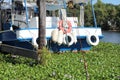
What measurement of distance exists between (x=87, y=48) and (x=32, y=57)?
246 inches

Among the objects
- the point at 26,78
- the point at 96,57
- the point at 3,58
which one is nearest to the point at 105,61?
the point at 96,57

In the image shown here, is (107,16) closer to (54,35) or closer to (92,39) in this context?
(92,39)

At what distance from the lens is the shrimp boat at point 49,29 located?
17.8 meters

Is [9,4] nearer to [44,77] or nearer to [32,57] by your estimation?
[32,57]

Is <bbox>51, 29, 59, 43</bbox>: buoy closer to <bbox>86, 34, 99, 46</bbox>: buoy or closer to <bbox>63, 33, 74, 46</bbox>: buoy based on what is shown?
<bbox>63, 33, 74, 46</bbox>: buoy

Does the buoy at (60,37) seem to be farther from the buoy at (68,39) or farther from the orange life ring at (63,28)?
the buoy at (68,39)

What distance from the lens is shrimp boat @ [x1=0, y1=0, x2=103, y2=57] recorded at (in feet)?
58.5

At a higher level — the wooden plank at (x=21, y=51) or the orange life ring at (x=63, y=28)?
the orange life ring at (x=63, y=28)

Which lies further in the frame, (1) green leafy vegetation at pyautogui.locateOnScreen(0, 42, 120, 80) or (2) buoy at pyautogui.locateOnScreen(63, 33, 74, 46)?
(2) buoy at pyautogui.locateOnScreen(63, 33, 74, 46)

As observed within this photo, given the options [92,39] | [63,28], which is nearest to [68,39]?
[63,28]

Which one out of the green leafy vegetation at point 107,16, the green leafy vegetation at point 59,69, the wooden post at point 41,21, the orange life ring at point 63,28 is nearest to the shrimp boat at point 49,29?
the orange life ring at point 63,28

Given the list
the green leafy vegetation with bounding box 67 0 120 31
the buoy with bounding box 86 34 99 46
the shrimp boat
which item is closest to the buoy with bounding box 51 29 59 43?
the shrimp boat

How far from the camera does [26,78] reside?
11109 mm

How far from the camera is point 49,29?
18.2 metres
